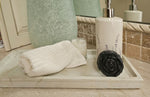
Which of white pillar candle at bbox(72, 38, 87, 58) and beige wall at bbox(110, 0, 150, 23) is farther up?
beige wall at bbox(110, 0, 150, 23)

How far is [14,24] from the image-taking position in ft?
2.01

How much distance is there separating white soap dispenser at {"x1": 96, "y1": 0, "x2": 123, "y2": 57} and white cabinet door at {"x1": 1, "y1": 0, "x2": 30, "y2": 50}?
0.38 metres

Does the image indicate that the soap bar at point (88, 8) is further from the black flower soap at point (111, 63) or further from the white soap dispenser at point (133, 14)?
the black flower soap at point (111, 63)

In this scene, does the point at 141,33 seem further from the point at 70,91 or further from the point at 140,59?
the point at 70,91

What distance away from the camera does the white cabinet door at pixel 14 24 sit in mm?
581

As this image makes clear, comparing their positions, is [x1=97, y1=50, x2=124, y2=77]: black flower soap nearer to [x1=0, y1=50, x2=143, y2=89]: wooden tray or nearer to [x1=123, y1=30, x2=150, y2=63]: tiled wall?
[x1=0, y1=50, x2=143, y2=89]: wooden tray

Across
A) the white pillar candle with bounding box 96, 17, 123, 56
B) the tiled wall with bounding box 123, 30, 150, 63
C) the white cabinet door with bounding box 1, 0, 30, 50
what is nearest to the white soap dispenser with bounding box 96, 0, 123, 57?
the white pillar candle with bounding box 96, 17, 123, 56

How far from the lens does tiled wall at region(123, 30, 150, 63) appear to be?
43 cm

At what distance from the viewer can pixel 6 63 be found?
43 centimetres

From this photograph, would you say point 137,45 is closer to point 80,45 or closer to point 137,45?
point 137,45

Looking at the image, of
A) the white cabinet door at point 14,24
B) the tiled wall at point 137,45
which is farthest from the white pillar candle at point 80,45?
the white cabinet door at point 14,24

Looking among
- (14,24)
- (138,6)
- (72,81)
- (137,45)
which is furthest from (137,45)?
(14,24)

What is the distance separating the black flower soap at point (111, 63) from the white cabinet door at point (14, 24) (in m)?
0.41

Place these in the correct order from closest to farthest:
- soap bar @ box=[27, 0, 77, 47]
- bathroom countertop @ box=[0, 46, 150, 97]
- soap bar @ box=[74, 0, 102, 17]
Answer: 1. bathroom countertop @ box=[0, 46, 150, 97]
2. soap bar @ box=[27, 0, 77, 47]
3. soap bar @ box=[74, 0, 102, 17]
